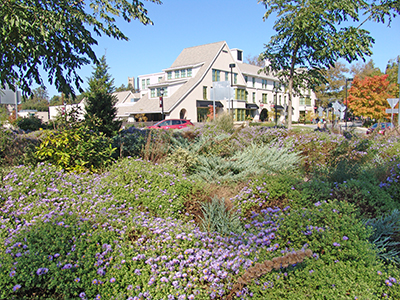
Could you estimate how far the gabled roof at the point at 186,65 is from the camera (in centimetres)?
3506

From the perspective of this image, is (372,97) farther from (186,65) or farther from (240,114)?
(186,65)

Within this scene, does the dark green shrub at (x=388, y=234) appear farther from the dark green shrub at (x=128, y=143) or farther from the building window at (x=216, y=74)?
the building window at (x=216, y=74)

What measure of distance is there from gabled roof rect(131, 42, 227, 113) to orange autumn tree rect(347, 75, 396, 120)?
60.1ft

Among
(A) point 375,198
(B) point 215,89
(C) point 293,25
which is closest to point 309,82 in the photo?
(C) point 293,25

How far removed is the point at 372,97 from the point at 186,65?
23649 mm

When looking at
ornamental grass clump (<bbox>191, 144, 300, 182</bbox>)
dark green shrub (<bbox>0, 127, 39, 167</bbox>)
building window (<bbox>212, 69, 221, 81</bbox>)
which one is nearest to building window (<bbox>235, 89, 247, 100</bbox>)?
building window (<bbox>212, 69, 221, 81</bbox>)

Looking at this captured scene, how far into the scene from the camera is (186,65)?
37.4 meters

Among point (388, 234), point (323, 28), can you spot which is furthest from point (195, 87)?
point (388, 234)

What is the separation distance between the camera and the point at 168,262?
2.55 m

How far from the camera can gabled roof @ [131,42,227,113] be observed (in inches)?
1380

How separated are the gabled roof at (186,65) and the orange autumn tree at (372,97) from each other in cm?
1832

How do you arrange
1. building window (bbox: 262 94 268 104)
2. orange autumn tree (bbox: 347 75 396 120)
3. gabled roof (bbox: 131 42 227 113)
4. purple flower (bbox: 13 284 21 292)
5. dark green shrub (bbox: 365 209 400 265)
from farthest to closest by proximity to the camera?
building window (bbox: 262 94 268 104) → orange autumn tree (bbox: 347 75 396 120) → gabled roof (bbox: 131 42 227 113) → dark green shrub (bbox: 365 209 400 265) → purple flower (bbox: 13 284 21 292)

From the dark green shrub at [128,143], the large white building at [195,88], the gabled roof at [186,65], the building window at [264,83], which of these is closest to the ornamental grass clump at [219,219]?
the dark green shrub at [128,143]

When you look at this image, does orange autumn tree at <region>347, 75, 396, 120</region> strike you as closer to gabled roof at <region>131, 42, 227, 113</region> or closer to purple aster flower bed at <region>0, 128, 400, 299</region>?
gabled roof at <region>131, 42, 227, 113</region>
